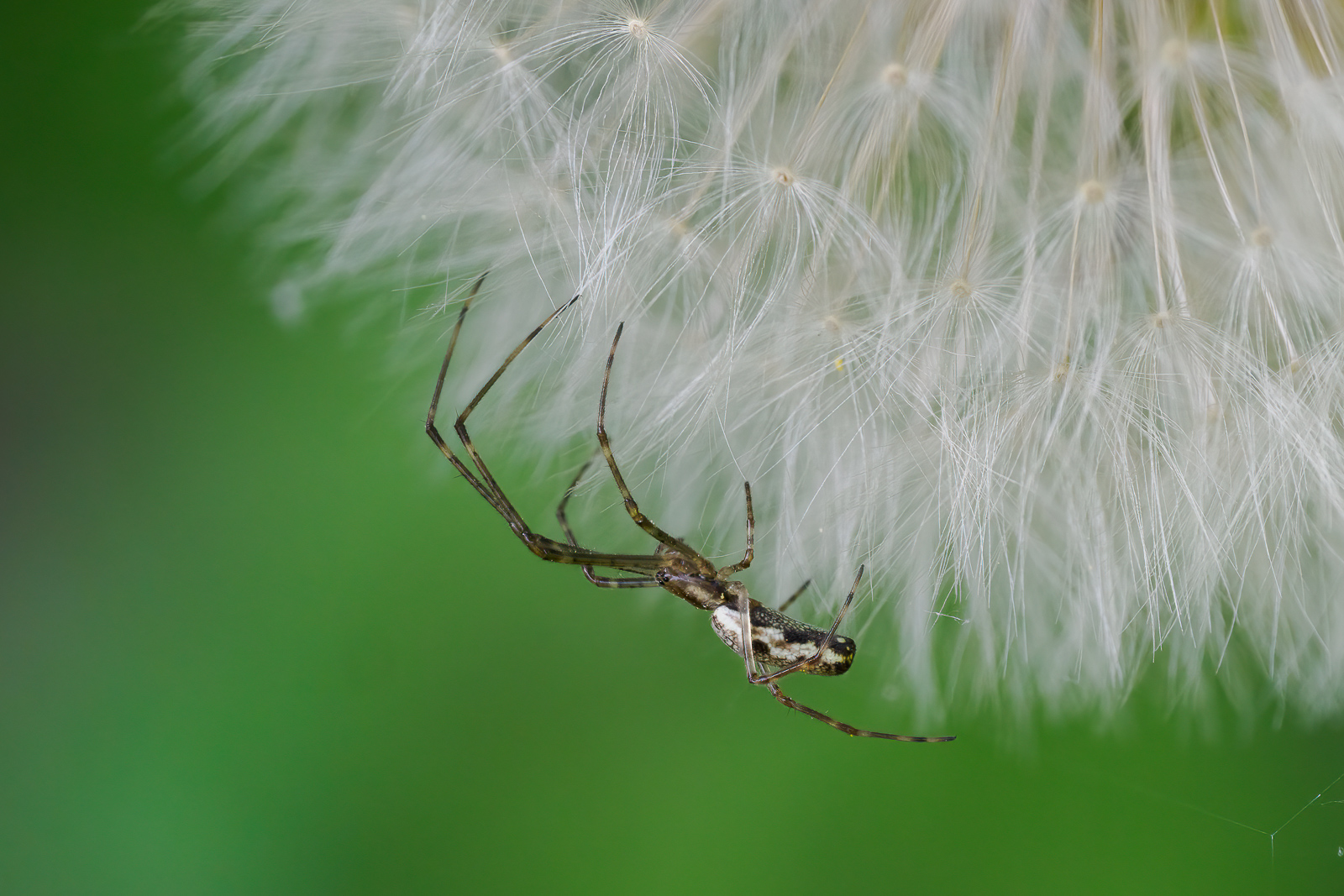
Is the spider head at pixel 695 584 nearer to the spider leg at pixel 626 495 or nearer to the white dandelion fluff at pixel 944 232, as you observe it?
the spider leg at pixel 626 495

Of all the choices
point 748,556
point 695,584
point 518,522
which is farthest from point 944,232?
point 518,522

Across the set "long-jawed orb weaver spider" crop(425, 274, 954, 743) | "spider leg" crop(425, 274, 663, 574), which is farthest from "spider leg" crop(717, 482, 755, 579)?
"spider leg" crop(425, 274, 663, 574)

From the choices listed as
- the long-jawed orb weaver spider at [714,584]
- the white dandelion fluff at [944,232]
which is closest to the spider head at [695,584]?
the long-jawed orb weaver spider at [714,584]

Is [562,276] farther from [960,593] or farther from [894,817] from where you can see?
[894,817]

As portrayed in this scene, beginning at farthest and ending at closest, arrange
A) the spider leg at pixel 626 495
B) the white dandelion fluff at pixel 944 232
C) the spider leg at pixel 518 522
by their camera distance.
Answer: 1. the spider leg at pixel 518 522
2. the spider leg at pixel 626 495
3. the white dandelion fluff at pixel 944 232

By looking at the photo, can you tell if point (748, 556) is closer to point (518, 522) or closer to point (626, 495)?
point (626, 495)

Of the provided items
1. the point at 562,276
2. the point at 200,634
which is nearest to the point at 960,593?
the point at 562,276

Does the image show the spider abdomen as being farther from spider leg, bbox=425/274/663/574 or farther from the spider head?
spider leg, bbox=425/274/663/574

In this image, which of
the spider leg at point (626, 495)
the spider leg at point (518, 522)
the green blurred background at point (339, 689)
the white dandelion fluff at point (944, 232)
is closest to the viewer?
the white dandelion fluff at point (944, 232)
